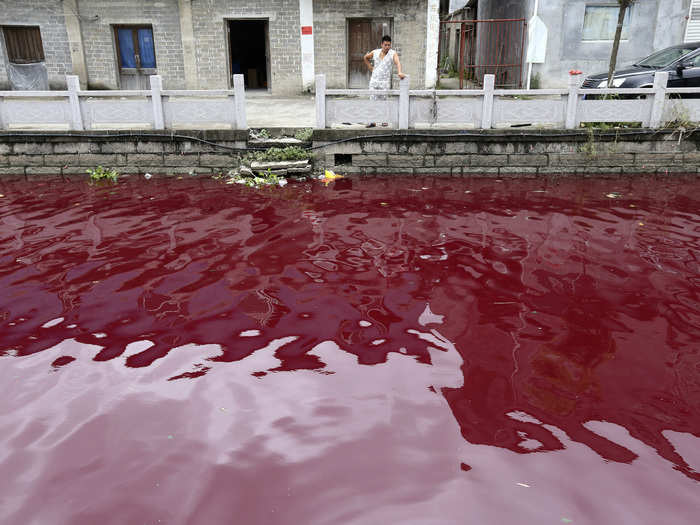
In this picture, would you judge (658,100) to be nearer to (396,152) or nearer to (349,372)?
(396,152)

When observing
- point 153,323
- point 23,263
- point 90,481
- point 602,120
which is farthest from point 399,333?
point 602,120

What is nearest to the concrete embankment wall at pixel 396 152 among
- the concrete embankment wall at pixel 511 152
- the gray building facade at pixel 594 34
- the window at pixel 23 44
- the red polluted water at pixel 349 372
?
the concrete embankment wall at pixel 511 152

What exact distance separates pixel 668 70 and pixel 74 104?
11293 mm

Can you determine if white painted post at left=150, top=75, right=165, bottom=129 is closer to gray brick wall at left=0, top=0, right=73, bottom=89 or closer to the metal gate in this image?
the metal gate

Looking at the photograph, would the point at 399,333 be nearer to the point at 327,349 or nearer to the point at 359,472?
the point at 327,349

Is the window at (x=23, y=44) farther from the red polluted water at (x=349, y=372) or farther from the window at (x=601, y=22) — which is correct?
the window at (x=601, y=22)

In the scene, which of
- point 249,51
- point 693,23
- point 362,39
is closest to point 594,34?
point 693,23

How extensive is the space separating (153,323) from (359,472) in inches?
92.9

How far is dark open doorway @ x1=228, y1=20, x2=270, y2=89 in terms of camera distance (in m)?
18.6

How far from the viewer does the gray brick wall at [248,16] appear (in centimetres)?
1609

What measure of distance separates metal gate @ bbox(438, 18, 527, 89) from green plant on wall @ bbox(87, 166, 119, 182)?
8593mm

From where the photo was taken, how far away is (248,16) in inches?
638

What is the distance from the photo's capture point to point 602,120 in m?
9.78

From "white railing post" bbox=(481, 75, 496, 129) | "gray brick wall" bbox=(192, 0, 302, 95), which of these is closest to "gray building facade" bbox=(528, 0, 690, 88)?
"gray brick wall" bbox=(192, 0, 302, 95)
